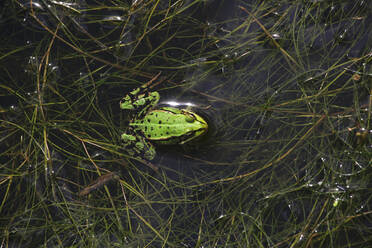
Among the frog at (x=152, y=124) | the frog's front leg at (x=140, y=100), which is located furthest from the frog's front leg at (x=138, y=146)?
the frog's front leg at (x=140, y=100)

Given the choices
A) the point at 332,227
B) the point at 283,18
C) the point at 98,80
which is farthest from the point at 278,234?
the point at 98,80

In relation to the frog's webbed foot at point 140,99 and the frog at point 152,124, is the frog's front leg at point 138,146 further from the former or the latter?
the frog's webbed foot at point 140,99

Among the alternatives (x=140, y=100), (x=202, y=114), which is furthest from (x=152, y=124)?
(x=202, y=114)

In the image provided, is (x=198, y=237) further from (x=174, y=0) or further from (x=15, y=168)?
(x=174, y=0)

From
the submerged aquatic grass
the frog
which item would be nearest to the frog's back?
the frog

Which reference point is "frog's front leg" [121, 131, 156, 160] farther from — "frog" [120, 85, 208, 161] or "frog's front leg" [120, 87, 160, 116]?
"frog's front leg" [120, 87, 160, 116]

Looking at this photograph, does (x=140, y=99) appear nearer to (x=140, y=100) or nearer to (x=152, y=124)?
(x=140, y=100)
